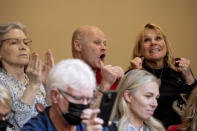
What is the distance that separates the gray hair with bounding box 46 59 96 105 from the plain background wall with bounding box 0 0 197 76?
6.56ft

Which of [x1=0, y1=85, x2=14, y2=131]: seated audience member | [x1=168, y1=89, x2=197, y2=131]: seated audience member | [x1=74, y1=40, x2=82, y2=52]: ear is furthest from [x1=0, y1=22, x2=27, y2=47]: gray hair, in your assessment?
[x1=168, y1=89, x2=197, y2=131]: seated audience member

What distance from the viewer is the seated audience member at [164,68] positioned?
9.55ft

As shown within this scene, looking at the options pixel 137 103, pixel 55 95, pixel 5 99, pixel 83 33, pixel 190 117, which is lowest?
pixel 190 117

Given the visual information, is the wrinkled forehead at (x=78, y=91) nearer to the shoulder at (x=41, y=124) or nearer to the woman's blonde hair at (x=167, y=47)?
the shoulder at (x=41, y=124)

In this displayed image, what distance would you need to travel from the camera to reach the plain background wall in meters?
3.76

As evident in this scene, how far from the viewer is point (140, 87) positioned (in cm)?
246

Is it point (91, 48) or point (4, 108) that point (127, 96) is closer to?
point (91, 48)

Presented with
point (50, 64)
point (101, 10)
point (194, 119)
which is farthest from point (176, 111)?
point (101, 10)

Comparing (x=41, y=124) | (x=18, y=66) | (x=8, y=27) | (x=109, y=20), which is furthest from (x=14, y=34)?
(x=109, y=20)

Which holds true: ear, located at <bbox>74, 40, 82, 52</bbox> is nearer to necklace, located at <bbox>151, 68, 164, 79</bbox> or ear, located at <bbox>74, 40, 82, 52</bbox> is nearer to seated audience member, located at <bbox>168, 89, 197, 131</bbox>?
necklace, located at <bbox>151, 68, 164, 79</bbox>

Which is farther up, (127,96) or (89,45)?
(89,45)

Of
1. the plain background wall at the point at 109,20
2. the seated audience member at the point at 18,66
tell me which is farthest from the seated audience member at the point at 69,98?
the plain background wall at the point at 109,20

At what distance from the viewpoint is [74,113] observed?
1.74m

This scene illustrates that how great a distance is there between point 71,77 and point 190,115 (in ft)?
3.91
